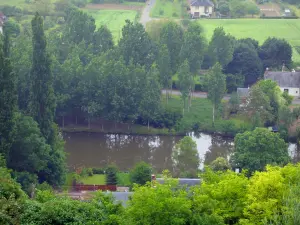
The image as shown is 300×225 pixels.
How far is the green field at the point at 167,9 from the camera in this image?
85.7 m

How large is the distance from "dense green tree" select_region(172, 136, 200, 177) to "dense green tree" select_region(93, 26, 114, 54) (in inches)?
773

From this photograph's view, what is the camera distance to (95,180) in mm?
40625

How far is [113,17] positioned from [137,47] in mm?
31526

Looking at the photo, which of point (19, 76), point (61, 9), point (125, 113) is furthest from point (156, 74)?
point (61, 9)

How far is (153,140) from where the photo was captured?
1943 inches

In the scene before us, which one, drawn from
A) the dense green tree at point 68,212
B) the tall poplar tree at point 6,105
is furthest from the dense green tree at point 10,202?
the tall poplar tree at point 6,105


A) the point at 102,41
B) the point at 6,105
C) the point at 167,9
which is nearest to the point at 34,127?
the point at 6,105

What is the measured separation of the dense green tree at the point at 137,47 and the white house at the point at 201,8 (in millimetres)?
32038

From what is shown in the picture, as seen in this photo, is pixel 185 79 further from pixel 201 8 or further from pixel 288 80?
pixel 201 8

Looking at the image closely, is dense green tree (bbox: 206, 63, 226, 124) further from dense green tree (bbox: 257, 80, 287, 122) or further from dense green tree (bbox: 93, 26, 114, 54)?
dense green tree (bbox: 93, 26, 114, 54)

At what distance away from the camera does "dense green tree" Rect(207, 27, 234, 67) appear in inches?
2293

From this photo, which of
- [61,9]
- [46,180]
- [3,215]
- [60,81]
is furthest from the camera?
[61,9]

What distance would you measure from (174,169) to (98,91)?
10217mm

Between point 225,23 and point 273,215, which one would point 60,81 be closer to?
point 273,215
